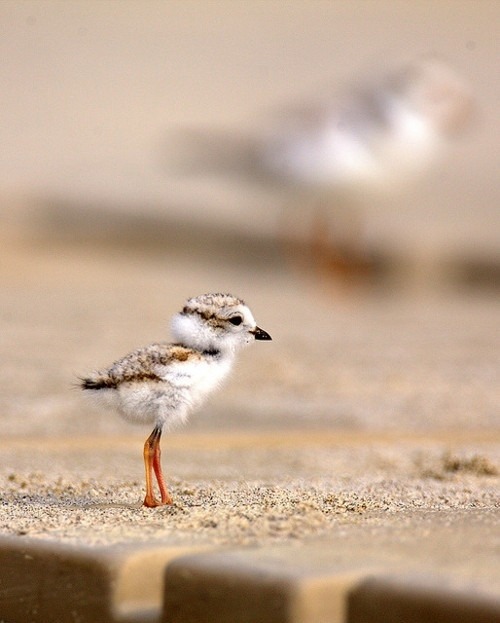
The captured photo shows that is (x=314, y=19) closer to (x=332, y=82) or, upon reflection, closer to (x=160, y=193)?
(x=332, y=82)

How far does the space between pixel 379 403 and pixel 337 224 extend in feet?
20.4

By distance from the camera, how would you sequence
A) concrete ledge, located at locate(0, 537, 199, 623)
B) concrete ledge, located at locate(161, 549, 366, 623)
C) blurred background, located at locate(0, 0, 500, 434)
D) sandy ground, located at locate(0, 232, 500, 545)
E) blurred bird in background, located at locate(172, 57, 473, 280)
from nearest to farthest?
concrete ledge, located at locate(161, 549, 366, 623) → concrete ledge, located at locate(0, 537, 199, 623) → sandy ground, located at locate(0, 232, 500, 545) → blurred background, located at locate(0, 0, 500, 434) → blurred bird in background, located at locate(172, 57, 473, 280)

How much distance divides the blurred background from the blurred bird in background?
0.03m

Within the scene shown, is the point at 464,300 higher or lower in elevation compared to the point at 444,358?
higher

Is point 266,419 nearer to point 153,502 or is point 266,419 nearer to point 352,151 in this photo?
point 153,502

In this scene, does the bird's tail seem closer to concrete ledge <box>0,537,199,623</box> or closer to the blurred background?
concrete ledge <box>0,537,199,623</box>

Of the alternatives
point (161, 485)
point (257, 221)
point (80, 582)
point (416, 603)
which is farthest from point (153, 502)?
point (257, 221)

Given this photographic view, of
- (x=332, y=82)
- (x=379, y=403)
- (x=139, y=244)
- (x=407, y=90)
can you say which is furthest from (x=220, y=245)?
(x=332, y=82)

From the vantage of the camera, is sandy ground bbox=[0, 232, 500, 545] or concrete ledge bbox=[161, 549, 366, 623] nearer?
concrete ledge bbox=[161, 549, 366, 623]

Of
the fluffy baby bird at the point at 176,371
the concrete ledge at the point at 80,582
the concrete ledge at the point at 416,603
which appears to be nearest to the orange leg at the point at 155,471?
the fluffy baby bird at the point at 176,371

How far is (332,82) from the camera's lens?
71.0 feet

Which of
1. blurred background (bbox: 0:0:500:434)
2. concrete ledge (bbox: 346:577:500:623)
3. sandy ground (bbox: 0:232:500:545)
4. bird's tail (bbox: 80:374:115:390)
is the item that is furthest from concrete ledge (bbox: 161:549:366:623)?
blurred background (bbox: 0:0:500:434)

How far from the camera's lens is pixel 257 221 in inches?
528

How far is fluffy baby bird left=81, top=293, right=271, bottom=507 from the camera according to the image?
350 cm
